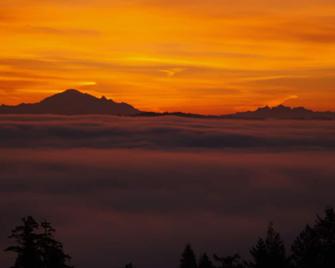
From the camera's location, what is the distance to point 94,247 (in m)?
148

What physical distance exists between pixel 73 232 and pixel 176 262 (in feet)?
210

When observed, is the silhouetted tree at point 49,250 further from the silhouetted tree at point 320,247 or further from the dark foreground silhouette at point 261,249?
the silhouetted tree at point 320,247

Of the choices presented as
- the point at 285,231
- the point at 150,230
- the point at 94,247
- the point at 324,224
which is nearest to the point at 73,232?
the point at 150,230

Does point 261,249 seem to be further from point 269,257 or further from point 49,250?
point 49,250

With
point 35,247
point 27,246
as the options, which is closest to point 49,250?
point 35,247

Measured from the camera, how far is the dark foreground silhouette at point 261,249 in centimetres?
1645

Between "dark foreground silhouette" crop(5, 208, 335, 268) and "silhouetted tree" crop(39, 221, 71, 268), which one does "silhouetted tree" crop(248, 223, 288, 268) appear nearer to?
"dark foreground silhouette" crop(5, 208, 335, 268)

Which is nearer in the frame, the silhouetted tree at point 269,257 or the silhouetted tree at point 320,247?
the silhouetted tree at point 269,257

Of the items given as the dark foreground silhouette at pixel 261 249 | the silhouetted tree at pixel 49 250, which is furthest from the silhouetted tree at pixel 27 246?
the silhouetted tree at pixel 49 250

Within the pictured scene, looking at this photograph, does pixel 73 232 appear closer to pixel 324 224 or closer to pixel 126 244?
pixel 126 244

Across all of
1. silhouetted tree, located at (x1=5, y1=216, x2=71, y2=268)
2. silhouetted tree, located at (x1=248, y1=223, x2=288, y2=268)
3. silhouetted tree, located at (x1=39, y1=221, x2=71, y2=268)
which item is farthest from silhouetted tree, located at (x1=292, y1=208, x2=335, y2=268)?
silhouetted tree, located at (x1=5, y1=216, x2=71, y2=268)

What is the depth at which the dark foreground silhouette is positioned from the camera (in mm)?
16453

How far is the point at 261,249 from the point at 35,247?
29.0ft

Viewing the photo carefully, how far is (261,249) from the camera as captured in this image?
72.0 ft
